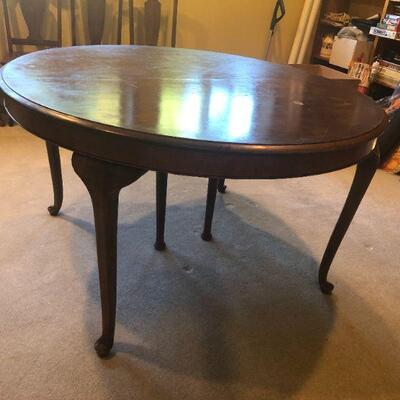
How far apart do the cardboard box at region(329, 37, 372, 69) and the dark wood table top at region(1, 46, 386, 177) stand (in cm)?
180

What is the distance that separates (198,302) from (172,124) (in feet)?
2.38

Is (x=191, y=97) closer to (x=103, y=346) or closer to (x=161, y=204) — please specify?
(x=161, y=204)

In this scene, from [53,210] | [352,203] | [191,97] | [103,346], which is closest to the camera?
[191,97]

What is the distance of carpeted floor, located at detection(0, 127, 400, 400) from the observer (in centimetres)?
107

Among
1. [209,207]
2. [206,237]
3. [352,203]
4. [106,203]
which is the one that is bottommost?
[206,237]

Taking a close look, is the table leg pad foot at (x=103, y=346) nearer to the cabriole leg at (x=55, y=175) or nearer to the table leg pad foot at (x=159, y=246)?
the table leg pad foot at (x=159, y=246)

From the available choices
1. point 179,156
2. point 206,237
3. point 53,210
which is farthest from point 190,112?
point 53,210

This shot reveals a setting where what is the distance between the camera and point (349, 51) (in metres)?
2.86

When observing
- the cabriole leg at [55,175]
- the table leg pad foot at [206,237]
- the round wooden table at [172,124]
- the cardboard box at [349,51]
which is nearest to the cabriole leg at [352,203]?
the round wooden table at [172,124]

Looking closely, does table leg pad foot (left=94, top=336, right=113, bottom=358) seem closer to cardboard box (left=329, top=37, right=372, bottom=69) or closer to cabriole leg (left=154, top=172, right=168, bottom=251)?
cabriole leg (left=154, top=172, right=168, bottom=251)

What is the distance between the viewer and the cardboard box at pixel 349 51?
2.80 m

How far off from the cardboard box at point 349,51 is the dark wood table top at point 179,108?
1.80 m

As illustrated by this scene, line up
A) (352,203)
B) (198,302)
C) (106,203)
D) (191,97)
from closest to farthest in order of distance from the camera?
(106,203) → (191,97) → (352,203) → (198,302)

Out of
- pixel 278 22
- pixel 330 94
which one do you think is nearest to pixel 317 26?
pixel 278 22
